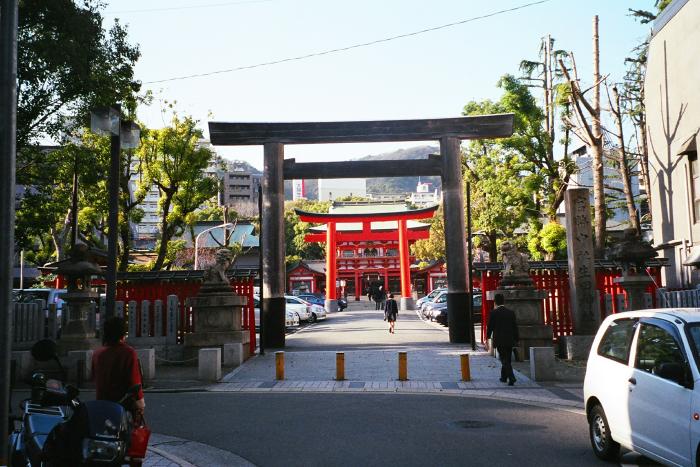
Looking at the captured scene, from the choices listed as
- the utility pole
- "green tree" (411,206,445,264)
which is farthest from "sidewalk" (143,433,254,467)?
"green tree" (411,206,445,264)

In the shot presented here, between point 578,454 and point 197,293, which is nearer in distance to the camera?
point 578,454

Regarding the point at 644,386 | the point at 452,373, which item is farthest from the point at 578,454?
the point at 452,373

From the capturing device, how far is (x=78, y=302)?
45.2ft

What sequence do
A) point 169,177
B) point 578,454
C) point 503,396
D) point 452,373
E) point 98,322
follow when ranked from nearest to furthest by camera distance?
1. point 578,454
2. point 503,396
3. point 452,373
4. point 98,322
5. point 169,177

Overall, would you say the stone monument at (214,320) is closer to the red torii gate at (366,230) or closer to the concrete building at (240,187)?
the red torii gate at (366,230)

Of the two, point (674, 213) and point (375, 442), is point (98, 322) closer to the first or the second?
point (375, 442)

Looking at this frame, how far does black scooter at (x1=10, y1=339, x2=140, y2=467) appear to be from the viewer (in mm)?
4039

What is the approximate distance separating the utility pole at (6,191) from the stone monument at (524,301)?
11867 mm

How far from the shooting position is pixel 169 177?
2455cm

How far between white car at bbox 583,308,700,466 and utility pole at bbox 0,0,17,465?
4.95m

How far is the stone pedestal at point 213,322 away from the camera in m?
14.9

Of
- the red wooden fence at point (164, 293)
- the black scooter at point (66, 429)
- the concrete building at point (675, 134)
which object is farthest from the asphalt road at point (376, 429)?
the concrete building at point (675, 134)

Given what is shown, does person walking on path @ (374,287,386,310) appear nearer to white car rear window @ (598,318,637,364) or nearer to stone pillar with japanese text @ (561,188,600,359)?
stone pillar with japanese text @ (561,188,600,359)

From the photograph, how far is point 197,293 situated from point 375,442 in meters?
9.81
